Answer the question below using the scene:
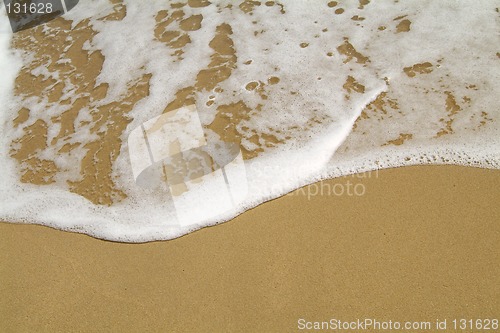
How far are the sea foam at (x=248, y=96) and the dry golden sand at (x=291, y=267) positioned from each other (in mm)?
137

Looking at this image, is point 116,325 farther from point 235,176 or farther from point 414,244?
point 414,244

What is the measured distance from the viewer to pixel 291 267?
2.09 m

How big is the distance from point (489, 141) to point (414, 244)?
841 millimetres

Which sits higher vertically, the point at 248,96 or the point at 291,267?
the point at 248,96

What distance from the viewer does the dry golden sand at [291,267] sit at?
76.8 inches

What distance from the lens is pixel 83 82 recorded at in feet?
11.3

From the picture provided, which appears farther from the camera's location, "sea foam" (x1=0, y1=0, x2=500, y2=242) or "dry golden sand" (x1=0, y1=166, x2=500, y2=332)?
"sea foam" (x1=0, y1=0, x2=500, y2=242)

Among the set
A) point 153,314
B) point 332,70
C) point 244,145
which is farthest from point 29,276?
point 332,70

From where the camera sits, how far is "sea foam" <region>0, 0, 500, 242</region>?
2.52 m

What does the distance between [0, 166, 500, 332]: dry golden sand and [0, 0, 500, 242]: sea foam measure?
0.14 m

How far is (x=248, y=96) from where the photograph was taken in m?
3.03

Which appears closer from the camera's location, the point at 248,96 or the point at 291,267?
the point at 291,267

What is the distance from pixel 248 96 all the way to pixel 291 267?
1339mm

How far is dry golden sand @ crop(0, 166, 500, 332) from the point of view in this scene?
1951 millimetres
